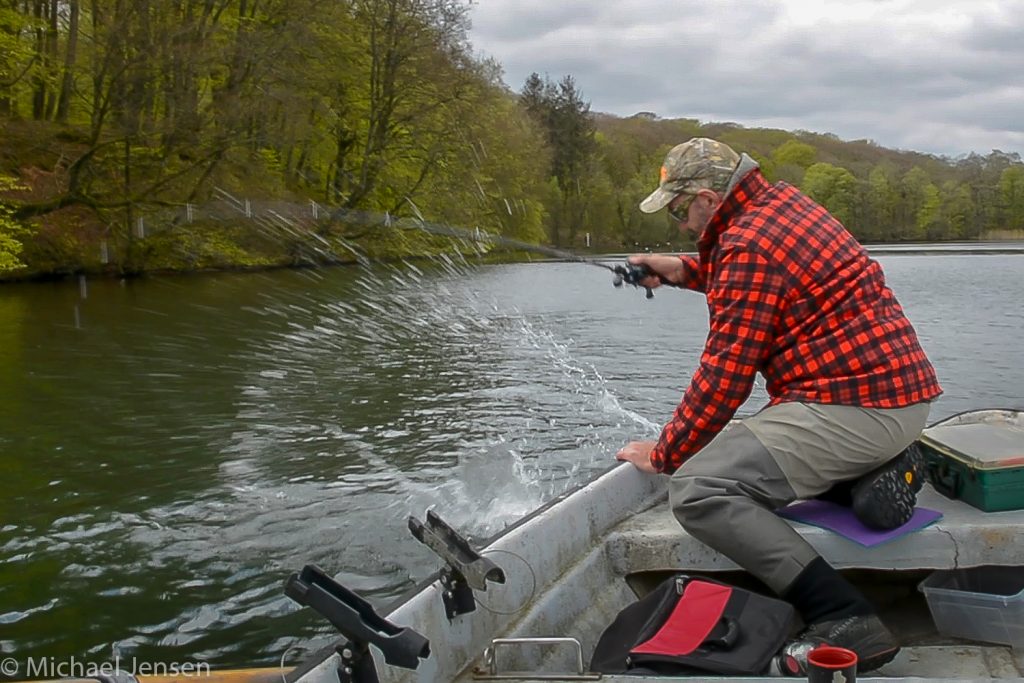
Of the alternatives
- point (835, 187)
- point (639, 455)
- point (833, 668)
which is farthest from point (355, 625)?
point (835, 187)

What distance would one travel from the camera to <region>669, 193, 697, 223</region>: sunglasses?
369 cm

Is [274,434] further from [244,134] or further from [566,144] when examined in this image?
[566,144]

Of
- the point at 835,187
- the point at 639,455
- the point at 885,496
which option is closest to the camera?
the point at 885,496

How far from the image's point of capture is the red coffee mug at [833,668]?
249cm

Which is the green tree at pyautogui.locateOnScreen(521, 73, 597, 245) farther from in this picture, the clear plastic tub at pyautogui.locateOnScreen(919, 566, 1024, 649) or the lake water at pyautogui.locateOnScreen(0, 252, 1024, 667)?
the clear plastic tub at pyautogui.locateOnScreen(919, 566, 1024, 649)

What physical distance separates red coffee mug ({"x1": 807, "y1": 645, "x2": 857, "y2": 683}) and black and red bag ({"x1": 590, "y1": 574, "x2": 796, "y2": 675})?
447 mm

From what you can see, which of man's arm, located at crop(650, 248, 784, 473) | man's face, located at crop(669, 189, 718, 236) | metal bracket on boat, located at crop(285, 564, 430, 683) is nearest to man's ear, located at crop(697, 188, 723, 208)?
man's face, located at crop(669, 189, 718, 236)

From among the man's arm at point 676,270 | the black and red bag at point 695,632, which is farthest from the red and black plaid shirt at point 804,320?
the man's arm at point 676,270

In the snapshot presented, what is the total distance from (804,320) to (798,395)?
0.92 ft

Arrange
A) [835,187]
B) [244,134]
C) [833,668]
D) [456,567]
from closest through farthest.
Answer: [833,668] → [456,567] → [244,134] → [835,187]

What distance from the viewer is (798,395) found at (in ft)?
11.3

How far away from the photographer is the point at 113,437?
32.9ft

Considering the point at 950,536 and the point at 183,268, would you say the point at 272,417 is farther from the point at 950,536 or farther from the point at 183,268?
the point at 183,268

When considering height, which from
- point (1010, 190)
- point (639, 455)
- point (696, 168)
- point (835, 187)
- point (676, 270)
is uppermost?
point (1010, 190)
